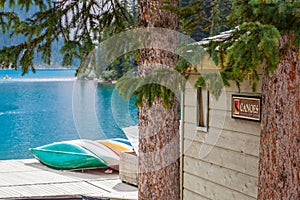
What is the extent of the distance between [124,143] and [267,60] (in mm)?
9386

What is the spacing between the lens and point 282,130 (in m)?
2.75

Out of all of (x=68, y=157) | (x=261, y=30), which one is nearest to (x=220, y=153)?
(x=261, y=30)

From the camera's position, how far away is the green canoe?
10164mm

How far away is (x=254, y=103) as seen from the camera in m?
3.99

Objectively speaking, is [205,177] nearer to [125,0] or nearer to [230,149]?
[230,149]

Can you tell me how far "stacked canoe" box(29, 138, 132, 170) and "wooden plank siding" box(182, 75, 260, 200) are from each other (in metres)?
5.24

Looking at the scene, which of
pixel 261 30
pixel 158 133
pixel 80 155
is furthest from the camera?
pixel 80 155

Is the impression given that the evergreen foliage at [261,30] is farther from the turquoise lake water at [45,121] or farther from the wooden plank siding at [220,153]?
the turquoise lake water at [45,121]

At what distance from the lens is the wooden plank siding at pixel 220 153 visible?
415cm

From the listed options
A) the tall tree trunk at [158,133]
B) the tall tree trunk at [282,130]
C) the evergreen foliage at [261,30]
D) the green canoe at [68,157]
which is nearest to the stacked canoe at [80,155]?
the green canoe at [68,157]

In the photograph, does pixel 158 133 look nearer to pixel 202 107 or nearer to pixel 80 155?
pixel 202 107

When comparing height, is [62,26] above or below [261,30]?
above

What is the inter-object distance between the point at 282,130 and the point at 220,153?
178 centimetres

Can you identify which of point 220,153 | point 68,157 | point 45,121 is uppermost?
point 220,153
